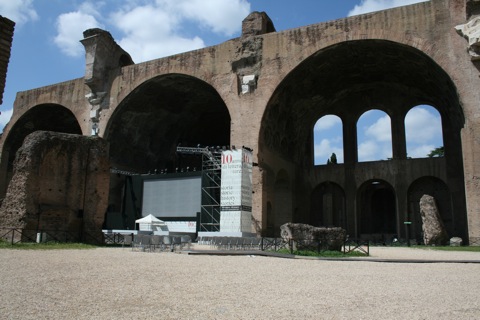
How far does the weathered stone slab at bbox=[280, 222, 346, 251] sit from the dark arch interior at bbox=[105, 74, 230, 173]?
14.0m

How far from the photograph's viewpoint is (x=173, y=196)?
26.1 meters

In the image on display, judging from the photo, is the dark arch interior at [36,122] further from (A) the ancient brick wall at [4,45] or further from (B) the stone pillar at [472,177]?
(B) the stone pillar at [472,177]

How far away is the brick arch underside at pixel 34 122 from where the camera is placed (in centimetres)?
3064

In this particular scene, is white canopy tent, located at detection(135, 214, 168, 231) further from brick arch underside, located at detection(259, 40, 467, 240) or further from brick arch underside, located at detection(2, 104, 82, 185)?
brick arch underside, located at detection(2, 104, 82, 185)

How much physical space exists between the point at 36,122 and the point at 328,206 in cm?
2155

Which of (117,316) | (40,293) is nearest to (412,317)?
(117,316)

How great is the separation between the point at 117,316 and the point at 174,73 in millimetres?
21053

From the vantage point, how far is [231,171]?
20203 millimetres

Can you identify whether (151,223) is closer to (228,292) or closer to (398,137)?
(398,137)

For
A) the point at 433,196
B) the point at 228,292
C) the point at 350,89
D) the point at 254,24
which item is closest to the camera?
the point at 228,292

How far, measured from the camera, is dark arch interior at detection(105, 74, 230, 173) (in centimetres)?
2597

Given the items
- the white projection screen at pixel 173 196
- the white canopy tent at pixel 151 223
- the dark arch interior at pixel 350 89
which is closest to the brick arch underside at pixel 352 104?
the dark arch interior at pixel 350 89

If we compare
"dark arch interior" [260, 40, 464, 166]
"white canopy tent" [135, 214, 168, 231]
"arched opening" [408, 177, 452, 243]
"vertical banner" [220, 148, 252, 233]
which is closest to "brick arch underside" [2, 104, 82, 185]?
"white canopy tent" [135, 214, 168, 231]

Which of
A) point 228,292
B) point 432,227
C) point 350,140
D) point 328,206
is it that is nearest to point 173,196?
point 328,206
